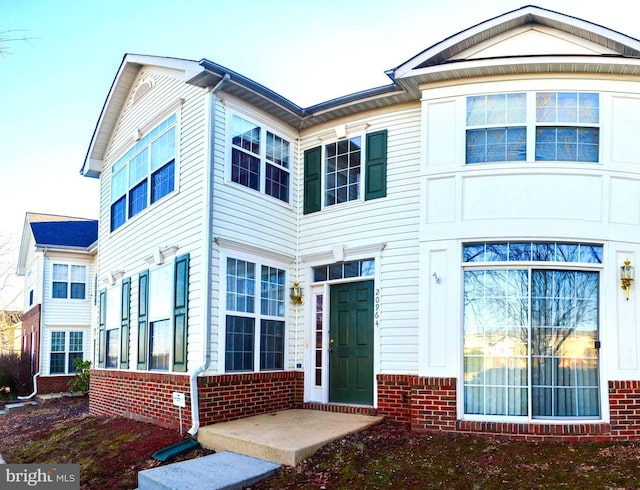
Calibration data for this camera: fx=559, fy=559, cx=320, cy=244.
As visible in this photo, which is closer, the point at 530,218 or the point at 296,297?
the point at 530,218

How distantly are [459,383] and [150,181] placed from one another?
23.3 feet

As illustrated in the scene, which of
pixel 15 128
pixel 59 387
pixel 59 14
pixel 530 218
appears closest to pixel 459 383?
pixel 530 218

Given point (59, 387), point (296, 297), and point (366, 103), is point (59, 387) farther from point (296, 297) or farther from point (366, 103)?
point (366, 103)

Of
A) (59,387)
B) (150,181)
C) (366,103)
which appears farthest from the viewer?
(59,387)

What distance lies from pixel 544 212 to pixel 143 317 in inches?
293

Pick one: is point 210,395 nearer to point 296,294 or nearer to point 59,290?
point 296,294

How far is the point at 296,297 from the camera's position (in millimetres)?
10297

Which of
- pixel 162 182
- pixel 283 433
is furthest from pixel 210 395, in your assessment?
pixel 162 182

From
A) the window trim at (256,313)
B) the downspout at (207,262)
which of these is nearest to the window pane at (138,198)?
the downspout at (207,262)

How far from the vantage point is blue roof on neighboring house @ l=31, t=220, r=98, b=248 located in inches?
788

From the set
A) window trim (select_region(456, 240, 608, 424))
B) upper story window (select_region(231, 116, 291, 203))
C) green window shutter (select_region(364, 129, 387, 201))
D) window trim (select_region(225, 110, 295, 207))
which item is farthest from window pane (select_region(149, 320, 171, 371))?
window trim (select_region(456, 240, 608, 424))

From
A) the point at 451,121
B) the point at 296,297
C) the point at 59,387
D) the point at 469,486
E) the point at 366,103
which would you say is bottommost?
the point at 59,387

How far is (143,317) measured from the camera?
35.5ft

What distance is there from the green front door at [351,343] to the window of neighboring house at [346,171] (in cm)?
160
